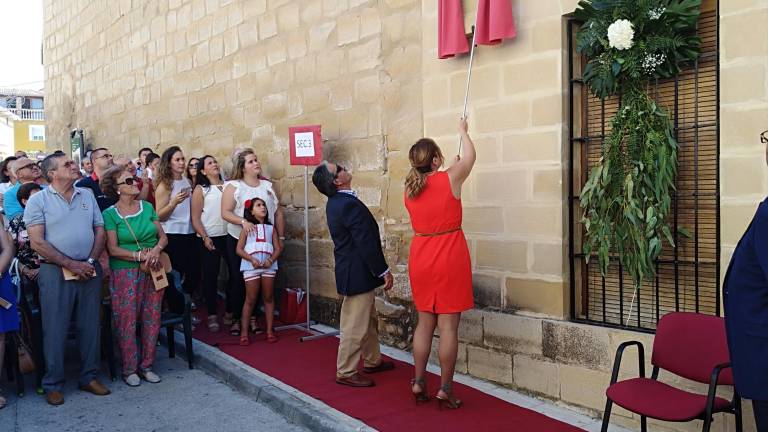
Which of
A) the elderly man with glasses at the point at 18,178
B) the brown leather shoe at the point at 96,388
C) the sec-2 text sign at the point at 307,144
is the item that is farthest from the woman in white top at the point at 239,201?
the elderly man with glasses at the point at 18,178

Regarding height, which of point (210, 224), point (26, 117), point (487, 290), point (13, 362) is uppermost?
point (26, 117)

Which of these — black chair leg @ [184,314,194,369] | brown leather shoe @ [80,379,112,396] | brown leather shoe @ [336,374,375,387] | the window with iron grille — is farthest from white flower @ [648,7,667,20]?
brown leather shoe @ [80,379,112,396]

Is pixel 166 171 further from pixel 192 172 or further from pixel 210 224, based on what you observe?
pixel 210 224

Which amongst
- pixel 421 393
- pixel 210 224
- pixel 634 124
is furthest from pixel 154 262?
pixel 634 124

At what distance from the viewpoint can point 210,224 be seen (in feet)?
23.6

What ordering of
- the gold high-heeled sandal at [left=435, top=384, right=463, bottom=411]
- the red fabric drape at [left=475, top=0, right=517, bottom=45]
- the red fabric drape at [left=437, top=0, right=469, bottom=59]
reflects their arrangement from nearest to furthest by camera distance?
the gold high-heeled sandal at [left=435, top=384, right=463, bottom=411]
the red fabric drape at [left=475, top=0, right=517, bottom=45]
the red fabric drape at [left=437, top=0, right=469, bottom=59]

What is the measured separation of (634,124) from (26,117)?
6021 centimetres

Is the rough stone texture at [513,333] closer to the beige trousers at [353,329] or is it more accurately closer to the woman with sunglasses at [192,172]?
the beige trousers at [353,329]

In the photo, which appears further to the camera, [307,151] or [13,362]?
[307,151]

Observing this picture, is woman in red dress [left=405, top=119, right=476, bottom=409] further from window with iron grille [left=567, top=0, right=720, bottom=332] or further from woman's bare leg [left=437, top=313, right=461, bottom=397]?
window with iron grille [left=567, top=0, right=720, bottom=332]

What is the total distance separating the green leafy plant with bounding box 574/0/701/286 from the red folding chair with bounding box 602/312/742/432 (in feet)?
1.93

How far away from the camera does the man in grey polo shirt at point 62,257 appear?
5105mm

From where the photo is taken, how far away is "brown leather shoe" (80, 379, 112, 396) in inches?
213

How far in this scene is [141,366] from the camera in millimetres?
5820
